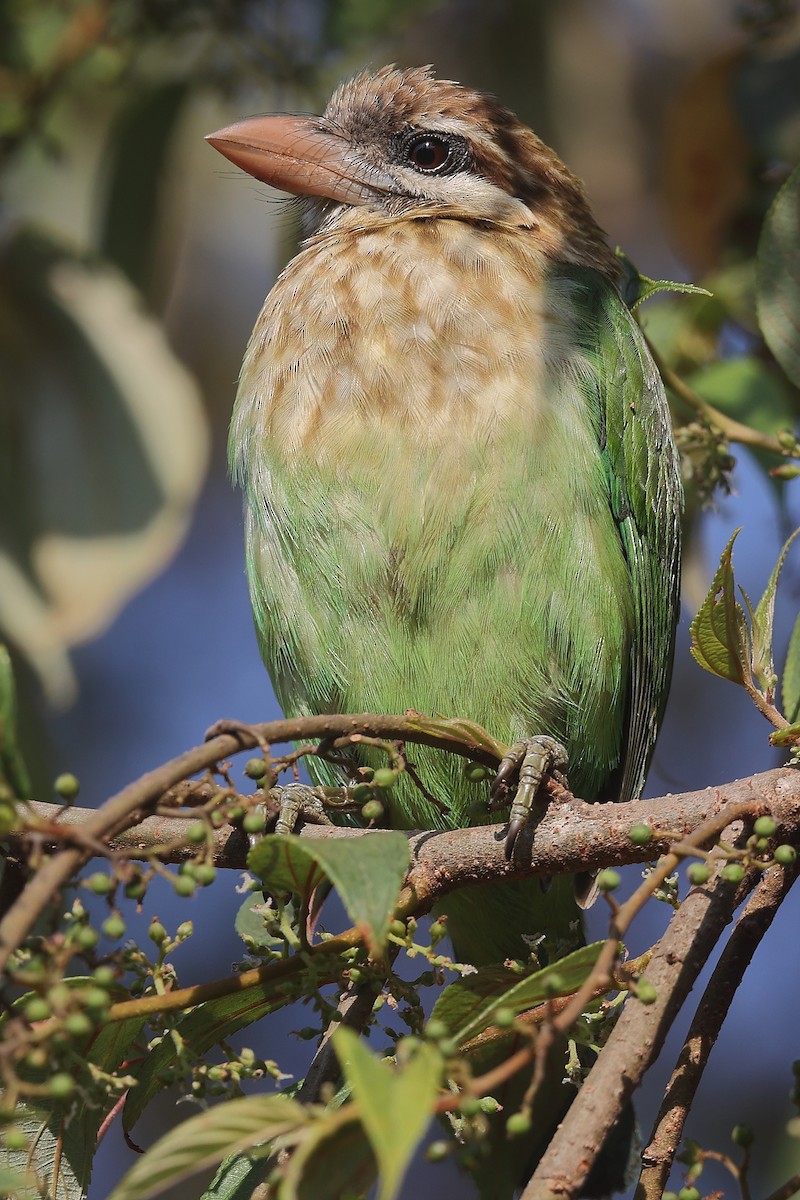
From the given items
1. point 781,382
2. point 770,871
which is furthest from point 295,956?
point 781,382

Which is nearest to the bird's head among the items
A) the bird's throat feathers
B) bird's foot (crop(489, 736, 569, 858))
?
the bird's throat feathers

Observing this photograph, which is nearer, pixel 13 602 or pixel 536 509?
pixel 536 509

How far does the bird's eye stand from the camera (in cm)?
395

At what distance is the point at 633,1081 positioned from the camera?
1664mm

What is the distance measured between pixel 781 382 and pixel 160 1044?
8.25 ft

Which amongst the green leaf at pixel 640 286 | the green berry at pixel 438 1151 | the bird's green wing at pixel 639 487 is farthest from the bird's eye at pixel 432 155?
the green berry at pixel 438 1151

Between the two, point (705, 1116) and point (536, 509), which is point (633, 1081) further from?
point (705, 1116)

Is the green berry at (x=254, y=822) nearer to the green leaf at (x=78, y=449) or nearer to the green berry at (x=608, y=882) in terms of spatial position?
the green berry at (x=608, y=882)

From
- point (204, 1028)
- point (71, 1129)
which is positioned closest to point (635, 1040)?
point (204, 1028)

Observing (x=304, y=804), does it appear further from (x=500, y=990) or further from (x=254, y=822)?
(x=254, y=822)

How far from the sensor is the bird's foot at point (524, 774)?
2.27 meters

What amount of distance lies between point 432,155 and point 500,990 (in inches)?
104

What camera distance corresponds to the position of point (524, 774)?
8.13 feet

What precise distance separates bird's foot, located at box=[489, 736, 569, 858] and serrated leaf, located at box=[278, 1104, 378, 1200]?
2.36ft
